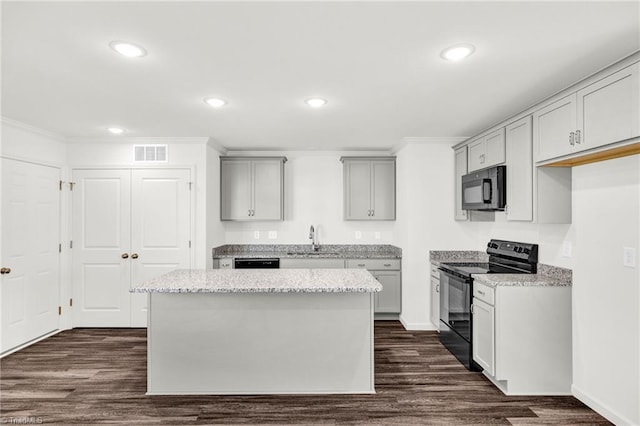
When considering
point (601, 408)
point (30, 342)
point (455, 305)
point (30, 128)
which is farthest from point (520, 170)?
point (30, 342)

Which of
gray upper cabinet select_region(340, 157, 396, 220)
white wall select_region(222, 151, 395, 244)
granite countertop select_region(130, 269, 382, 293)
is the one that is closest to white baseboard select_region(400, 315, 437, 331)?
white wall select_region(222, 151, 395, 244)

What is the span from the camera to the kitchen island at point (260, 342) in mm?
2951

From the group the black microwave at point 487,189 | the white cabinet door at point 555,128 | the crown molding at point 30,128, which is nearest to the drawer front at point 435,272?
the black microwave at point 487,189

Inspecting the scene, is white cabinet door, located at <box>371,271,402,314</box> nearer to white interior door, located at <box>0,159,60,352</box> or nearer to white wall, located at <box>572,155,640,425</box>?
white wall, located at <box>572,155,640,425</box>

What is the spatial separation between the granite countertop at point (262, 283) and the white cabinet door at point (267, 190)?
2.00m

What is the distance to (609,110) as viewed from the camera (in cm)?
231

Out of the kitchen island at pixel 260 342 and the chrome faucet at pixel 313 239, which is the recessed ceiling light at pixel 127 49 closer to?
the kitchen island at pixel 260 342

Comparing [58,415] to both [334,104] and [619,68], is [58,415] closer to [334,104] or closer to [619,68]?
[334,104]

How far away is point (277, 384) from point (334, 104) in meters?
2.35

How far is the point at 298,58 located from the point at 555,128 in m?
2.01

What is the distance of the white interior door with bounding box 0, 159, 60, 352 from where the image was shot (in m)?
3.83

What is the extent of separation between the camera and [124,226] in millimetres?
4750

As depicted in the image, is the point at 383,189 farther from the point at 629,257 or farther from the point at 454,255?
the point at 629,257

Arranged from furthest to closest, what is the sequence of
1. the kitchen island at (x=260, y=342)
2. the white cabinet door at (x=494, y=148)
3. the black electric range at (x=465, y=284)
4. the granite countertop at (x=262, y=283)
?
the white cabinet door at (x=494, y=148)
the black electric range at (x=465, y=284)
the kitchen island at (x=260, y=342)
the granite countertop at (x=262, y=283)
